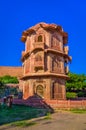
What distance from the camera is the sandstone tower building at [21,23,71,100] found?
3247cm

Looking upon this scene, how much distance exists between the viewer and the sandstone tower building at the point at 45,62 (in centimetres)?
3247

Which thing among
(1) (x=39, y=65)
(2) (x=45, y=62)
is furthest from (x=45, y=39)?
(1) (x=39, y=65)

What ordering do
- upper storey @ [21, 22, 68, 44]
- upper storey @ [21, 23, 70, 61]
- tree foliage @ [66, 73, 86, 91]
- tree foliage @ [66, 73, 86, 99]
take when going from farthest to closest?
tree foliage @ [66, 73, 86, 91] < tree foliage @ [66, 73, 86, 99] < upper storey @ [21, 22, 68, 44] < upper storey @ [21, 23, 70, 61]

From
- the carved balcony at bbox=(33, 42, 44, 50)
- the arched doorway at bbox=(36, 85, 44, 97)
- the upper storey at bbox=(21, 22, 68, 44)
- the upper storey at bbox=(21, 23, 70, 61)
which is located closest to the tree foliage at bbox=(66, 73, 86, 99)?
the upper storey at bbox=(21, 23, 70, 61)

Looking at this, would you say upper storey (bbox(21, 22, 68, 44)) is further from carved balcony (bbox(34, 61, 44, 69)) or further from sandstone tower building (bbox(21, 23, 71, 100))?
carved balcony (bbox(34, 61, 44, 69))

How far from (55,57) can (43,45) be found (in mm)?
2451

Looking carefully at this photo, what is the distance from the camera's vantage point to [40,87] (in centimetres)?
3269

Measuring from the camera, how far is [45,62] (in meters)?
33.2

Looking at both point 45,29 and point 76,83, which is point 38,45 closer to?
point 45,29

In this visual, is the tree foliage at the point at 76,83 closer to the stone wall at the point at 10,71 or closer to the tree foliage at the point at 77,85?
the tree foliage at the point at 77,85

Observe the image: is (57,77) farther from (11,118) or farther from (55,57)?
(11,118)

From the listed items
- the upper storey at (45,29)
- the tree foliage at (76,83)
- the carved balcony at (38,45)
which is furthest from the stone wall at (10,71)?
the carved balcony at (38,45)

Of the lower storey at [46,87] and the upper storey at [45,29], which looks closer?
the lower storey at [46,87]

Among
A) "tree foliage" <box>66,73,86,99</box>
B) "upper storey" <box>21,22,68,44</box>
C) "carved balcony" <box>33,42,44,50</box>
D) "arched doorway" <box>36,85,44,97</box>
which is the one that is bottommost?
"arched doorway" <box>36,85,44,97</box>
